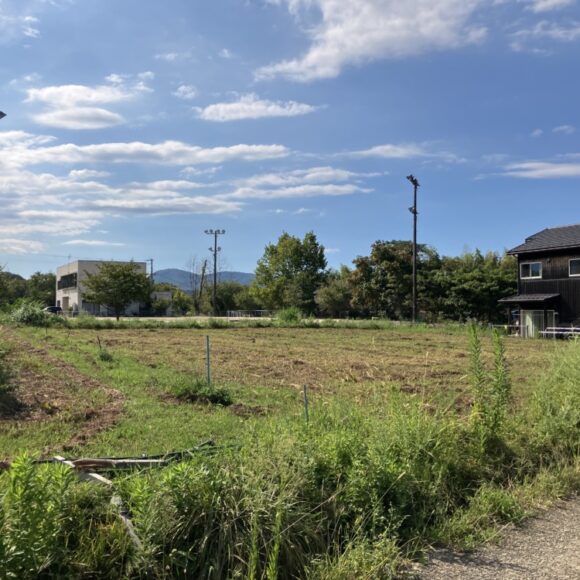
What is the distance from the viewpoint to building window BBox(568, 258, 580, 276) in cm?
3244

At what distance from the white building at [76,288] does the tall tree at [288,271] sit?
17.4 m

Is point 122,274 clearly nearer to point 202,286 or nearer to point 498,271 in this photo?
point 498,271

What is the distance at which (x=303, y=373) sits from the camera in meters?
14.0

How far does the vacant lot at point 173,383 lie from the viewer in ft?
22.3

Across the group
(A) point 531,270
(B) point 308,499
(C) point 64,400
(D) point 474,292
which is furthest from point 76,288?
(B) point 308,499

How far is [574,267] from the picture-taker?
3262 cm

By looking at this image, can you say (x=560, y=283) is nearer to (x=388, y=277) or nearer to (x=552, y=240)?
(x=552, y=240)

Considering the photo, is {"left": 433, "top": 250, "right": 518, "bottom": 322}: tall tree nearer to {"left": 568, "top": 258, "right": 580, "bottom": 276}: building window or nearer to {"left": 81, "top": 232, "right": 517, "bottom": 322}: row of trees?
{"left": 81, "top": 232, "right": 517, "bottom": 322}: row of trees

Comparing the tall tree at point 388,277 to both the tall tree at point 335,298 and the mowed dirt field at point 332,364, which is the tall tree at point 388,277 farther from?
the mowed dirt field at point 332,364

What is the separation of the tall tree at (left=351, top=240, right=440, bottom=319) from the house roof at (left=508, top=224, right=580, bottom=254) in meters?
20.3

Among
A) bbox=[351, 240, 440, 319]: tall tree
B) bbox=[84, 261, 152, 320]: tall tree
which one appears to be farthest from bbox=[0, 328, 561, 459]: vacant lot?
bbox=[351, 240, 440, 319]: tall tree

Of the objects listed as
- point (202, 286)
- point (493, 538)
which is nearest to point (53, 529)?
point (493, 538)

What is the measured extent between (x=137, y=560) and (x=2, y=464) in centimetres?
145

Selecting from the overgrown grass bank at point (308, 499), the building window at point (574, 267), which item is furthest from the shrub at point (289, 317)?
the overgrown grass bank at point (308, 499)
